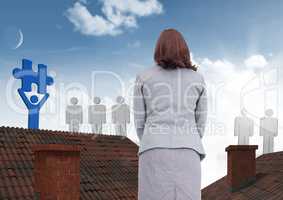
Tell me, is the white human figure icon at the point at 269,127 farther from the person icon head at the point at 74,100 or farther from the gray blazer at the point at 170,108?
the gray blazer at the point at 170,108

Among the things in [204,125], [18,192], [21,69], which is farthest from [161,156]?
[21,69]

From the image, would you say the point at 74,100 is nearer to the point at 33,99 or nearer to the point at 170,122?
the point at 33,99

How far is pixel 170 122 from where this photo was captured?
8.43 ft

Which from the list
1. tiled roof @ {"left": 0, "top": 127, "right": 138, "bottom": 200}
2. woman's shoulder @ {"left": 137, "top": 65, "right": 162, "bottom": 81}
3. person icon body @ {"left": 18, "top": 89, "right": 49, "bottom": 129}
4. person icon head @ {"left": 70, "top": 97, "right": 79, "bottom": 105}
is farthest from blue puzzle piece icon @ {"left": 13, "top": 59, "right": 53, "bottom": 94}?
woman's shoulder @ {"left": 137, "top": 65, "right": 162, "bottom": 81}

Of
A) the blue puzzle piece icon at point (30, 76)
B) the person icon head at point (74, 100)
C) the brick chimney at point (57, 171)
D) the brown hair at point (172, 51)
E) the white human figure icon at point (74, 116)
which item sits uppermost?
the blue puzzle piece icon at point (30, 76)

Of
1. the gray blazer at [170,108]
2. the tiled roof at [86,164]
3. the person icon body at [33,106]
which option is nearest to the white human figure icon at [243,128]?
the tiled roof at [86,164]

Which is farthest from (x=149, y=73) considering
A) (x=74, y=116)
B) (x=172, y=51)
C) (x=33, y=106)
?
(x=74, y=116)

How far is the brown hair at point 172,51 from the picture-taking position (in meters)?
2.58

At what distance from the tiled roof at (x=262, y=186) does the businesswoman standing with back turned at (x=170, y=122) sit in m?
5.31

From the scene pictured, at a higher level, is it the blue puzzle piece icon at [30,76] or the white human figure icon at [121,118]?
the blue puzzle piece icon at [30,76]

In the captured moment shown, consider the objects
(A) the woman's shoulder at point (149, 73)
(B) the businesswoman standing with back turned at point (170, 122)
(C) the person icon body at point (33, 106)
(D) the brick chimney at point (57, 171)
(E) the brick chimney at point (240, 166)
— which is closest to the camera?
(B) the businesswoman standing with back turned at point (170, 122)

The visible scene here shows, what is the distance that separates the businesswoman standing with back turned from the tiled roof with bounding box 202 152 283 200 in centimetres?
531

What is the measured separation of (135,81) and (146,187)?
0.87 m

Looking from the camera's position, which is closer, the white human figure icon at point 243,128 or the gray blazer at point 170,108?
the gray blazer at point 170,108
